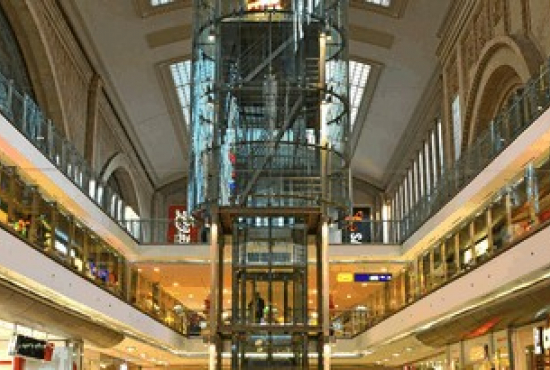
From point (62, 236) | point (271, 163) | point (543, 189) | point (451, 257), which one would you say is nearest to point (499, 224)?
point (543, 189)

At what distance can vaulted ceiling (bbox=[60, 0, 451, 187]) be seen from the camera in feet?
108

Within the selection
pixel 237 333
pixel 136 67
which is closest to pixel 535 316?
pixel 237 333

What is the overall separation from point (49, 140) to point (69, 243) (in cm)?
278

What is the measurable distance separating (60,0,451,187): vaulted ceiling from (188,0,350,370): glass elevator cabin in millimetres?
10662

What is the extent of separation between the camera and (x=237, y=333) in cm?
1886

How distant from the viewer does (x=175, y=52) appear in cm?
3781

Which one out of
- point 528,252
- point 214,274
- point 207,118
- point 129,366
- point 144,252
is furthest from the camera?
point 129,366

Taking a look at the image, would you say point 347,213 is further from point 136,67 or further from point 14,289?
point 136,67

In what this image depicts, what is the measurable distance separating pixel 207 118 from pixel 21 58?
30.3 feet

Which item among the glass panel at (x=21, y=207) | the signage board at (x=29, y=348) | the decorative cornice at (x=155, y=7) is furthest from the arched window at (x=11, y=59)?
the signage board at (x=29, y=348)

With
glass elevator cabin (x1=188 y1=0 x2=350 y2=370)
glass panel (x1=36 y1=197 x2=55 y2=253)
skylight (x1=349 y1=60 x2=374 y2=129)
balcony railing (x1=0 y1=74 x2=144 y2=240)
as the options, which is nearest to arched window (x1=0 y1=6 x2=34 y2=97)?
balcony railing (x1=0 y1=74 x2=144 y2=240)

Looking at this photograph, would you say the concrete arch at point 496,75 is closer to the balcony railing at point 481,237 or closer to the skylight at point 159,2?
the balcony railing at point 481,237

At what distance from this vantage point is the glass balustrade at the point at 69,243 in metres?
18.6

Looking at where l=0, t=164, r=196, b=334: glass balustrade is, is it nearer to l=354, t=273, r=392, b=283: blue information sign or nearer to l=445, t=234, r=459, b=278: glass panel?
l=354, t=273, r=392, b=283: blue information sign
